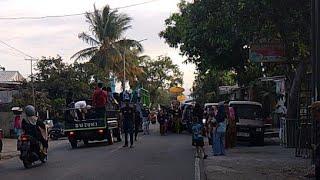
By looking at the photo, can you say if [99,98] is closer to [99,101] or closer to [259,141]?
[99,101]

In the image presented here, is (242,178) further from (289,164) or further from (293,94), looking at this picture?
(293,94)

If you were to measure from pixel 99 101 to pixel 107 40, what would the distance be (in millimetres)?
30813

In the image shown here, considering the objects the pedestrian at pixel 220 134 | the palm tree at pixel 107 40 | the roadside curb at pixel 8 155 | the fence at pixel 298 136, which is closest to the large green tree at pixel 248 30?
the fence at pixel 298 136

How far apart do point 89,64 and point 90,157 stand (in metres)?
30.8

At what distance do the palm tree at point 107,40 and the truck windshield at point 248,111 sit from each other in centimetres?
2873

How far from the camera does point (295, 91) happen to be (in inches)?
877

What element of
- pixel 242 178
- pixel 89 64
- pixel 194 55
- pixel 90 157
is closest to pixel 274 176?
pixel 242 178

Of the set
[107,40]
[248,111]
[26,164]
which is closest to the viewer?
[26,164]

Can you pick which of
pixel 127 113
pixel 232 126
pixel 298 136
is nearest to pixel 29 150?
pixel 127 113

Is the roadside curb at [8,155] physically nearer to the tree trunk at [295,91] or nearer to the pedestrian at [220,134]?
the pedestrian at [220,134]

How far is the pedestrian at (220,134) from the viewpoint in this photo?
1903 cm

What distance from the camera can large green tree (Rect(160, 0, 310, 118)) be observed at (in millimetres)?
15812

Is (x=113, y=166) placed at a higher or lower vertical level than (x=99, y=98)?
lower

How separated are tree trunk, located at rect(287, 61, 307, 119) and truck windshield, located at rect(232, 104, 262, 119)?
288 centimetres
